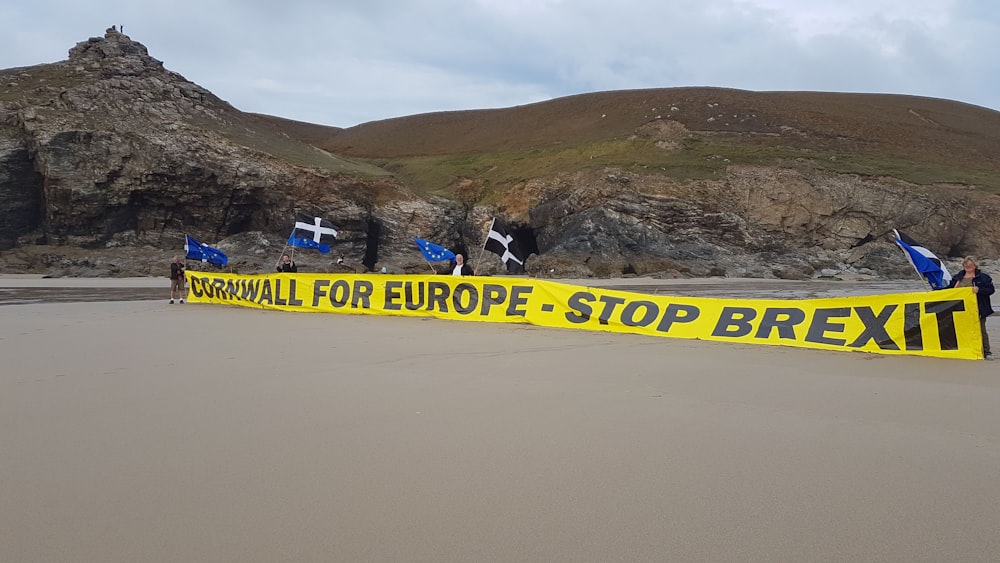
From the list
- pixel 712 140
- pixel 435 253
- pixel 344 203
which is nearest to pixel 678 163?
pixel 712 140

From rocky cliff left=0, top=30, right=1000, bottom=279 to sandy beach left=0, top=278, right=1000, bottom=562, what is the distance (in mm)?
31974

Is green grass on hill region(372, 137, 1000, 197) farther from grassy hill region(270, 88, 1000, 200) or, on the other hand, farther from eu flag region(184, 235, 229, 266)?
eu flag region(184, 235, 229, 266)

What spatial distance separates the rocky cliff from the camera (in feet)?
129

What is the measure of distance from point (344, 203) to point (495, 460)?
42.7 m

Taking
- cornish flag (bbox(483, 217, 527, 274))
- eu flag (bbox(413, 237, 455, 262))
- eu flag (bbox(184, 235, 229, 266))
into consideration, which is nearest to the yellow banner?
cornish flag (bbox(483, 217, 527, 274))

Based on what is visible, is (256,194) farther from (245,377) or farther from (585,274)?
(245,377)

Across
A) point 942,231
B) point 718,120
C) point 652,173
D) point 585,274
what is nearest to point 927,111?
point 718,120

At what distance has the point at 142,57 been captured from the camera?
47.2 meters

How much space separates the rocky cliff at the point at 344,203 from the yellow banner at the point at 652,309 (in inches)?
939

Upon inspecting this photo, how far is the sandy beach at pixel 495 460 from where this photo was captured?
274cm

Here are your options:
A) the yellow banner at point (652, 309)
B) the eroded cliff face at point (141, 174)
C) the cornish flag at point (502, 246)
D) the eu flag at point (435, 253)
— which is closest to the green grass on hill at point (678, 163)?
→ the eroded cliff face at point (141, 174)

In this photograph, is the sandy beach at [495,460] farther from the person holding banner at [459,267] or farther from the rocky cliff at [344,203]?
the rocky cliff at [344,203]

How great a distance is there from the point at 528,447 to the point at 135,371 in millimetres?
4651

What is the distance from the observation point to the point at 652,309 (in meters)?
10.3
